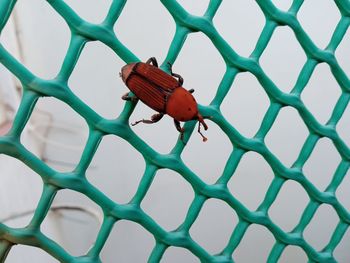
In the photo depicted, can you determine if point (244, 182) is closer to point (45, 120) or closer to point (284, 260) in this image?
point (284, 260)

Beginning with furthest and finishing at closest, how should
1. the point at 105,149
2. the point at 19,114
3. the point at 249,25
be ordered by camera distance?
1. the point at 105,149
2. the point at 249,25
3. the point at 19,114

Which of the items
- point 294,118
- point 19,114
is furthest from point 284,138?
point 19,114
